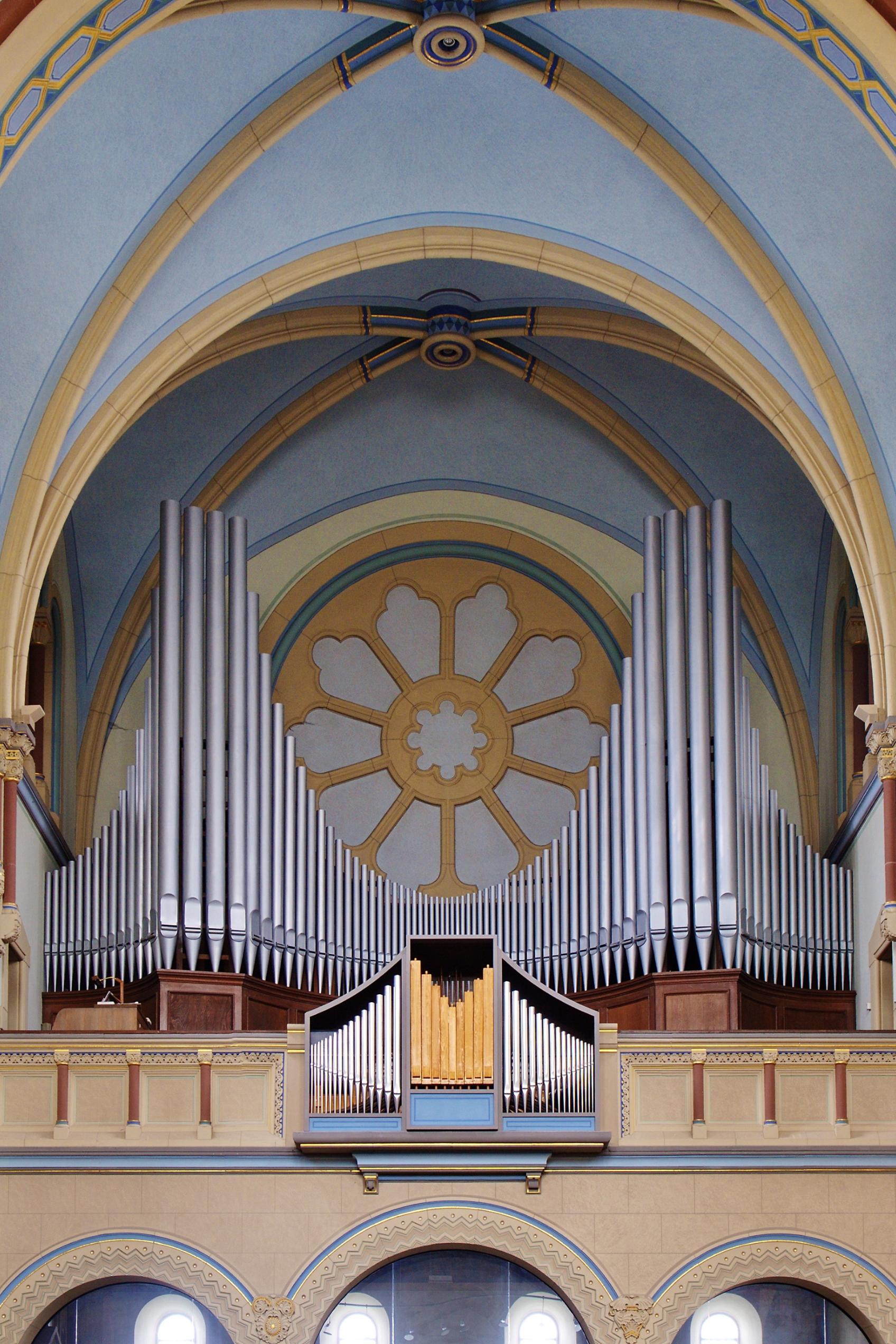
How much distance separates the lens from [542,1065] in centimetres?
1550

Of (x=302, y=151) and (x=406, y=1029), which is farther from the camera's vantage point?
(x=302, y=151)

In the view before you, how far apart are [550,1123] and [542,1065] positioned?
42cm

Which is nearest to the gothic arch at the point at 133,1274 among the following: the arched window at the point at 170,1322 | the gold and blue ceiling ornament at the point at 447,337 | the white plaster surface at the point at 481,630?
the arched window at the point at 170,1322

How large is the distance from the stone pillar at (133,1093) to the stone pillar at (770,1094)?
4254mm

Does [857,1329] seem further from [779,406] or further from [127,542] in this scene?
[127,542]

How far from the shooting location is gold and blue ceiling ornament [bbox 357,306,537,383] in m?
19.4

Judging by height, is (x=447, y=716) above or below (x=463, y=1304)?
above

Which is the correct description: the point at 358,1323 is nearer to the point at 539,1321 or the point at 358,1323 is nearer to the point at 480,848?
the point at 539,1321

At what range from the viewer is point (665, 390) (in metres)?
20.0

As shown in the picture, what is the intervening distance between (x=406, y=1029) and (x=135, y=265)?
19.5ft

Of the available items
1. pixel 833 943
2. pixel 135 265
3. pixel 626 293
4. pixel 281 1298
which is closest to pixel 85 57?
pixel 135 265

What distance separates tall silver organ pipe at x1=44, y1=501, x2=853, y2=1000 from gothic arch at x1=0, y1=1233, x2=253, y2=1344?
10.5ft

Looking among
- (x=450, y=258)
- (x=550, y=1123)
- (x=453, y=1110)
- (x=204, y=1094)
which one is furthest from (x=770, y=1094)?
(x=450, y=258)

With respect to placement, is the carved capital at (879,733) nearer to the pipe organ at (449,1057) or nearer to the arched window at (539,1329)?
the pipe organ at (449,1057)
